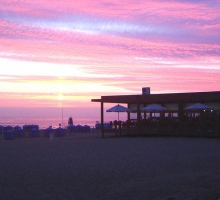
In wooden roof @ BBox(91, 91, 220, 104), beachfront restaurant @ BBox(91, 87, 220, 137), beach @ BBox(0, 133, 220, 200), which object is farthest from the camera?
beachfront restaurant @ BBox(91, 87, 220, 137)

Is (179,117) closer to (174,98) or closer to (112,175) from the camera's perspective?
(174,98)

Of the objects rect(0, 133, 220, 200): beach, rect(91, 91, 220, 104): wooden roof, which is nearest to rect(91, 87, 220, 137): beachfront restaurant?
rect(91, 91, 220, 104): wooden roof

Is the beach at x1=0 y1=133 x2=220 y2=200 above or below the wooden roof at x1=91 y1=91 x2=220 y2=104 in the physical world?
below

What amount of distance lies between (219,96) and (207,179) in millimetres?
15792

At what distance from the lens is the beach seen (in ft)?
33.3

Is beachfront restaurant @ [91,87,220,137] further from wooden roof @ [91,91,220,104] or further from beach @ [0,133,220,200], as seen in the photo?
beach @ [0,133,220,200]

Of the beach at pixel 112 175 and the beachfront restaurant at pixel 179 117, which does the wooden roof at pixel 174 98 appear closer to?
the beachfront restaurant at pixel 179 117

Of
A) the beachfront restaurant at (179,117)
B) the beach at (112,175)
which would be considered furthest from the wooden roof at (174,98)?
the beach at (112,175)

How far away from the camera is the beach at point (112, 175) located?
10.1m

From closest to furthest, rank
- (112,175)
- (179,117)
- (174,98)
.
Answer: (112,175), (174,98), (179,117)

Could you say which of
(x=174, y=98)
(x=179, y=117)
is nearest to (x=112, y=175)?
(x=174, y=98)

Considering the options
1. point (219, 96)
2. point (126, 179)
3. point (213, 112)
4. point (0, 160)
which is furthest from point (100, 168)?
point (213, 112)

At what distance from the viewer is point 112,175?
12.8m

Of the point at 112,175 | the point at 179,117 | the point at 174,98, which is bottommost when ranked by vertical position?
the point at 112,175
